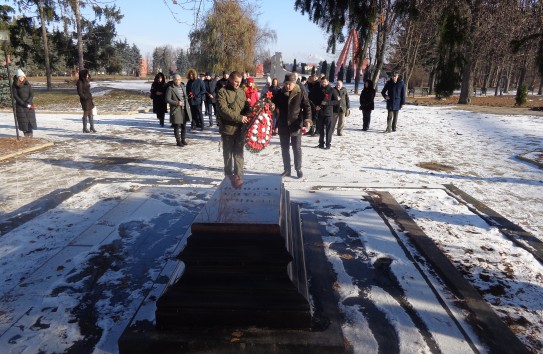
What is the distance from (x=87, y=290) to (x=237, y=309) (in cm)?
159

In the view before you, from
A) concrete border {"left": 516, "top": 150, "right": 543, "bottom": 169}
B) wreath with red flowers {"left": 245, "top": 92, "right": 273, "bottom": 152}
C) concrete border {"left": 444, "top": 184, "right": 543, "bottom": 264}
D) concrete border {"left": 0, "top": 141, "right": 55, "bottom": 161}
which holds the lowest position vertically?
concrete border {"left": 0, "top": 141, "right": 55, "bottom": 161}

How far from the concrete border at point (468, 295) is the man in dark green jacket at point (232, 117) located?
251cm

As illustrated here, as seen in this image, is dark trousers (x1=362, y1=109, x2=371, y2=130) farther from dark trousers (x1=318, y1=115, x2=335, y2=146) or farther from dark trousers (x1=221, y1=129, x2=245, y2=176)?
dark trousers (x1=221, y1=129, x2=245, y2=176)

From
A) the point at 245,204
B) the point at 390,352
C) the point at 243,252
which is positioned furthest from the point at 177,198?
the point at 390,352

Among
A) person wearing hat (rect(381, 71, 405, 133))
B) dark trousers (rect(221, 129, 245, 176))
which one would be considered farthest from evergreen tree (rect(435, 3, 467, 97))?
person wearing hat (rect(381, 71, 405, 133))

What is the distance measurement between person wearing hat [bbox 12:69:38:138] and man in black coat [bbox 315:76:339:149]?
7.48 m

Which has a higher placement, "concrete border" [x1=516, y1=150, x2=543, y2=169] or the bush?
the bush

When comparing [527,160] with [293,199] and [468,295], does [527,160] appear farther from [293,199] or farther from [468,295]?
[468,295]

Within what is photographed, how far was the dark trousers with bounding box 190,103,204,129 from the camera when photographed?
1239 cm

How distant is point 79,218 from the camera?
16.8 ft

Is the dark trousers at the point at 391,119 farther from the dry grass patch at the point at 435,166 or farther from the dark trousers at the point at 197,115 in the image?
the dark trousers at the point at 197,115

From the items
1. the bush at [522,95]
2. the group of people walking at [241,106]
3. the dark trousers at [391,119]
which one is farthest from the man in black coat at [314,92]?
the bush at [522,95]

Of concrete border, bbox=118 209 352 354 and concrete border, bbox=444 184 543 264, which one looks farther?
concrete border, bbox=444 184 543 264

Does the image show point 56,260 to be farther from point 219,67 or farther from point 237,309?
point 219,67
